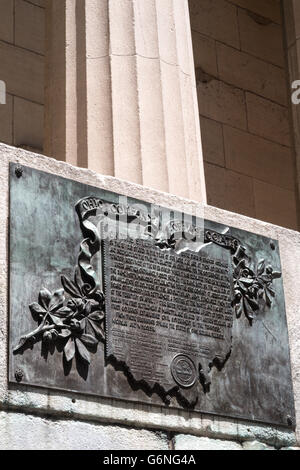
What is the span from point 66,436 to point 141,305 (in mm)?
1376

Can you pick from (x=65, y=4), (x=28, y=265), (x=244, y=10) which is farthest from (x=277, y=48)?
(x=28, y=265)

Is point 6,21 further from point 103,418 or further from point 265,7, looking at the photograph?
point 103,418

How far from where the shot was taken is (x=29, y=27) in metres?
17.6

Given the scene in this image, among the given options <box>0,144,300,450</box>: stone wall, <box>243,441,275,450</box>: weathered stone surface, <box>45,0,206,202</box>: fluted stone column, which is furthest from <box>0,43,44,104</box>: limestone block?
<box>243,441,275,450</box>: weathered stone surface

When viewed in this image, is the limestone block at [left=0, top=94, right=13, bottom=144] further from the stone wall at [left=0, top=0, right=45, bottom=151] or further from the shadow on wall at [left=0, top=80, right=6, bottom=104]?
the shadow on wall at [left=0, top=80, right=6, bottom=104]

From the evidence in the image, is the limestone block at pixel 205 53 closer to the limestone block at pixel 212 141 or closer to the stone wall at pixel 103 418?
the limestone block at pixel 212 141

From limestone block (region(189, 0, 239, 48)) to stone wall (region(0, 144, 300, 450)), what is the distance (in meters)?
9.44

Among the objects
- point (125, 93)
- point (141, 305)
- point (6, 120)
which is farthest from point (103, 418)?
point (6, 120)

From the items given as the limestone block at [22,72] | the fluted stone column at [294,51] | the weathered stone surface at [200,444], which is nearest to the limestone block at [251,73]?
the fluted stone column at [294,51]

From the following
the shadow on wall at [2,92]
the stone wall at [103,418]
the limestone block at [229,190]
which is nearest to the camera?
the stone wall at [103,418]

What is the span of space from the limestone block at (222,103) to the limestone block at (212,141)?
0.14 metres

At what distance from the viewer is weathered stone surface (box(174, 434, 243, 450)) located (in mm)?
9305

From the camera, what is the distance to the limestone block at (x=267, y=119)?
776 inches
